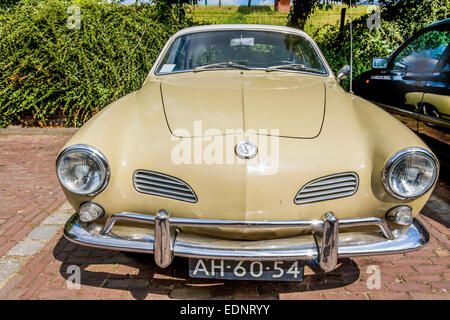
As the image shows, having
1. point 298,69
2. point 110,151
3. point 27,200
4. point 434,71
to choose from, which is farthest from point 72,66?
point 434,71

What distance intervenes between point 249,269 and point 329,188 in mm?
639

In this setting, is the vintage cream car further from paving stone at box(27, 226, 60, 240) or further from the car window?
the car window

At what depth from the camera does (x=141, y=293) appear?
2.44m

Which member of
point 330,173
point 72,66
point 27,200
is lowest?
point 27,200

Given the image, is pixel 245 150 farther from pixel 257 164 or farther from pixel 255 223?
pixel 255 223

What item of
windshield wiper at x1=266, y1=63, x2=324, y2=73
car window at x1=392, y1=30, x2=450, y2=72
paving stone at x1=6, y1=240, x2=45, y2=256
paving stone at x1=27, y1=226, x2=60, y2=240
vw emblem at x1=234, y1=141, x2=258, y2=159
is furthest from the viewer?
car window at x1=392, y1=30, x2=450, y2=72

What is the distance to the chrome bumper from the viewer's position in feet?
6.44

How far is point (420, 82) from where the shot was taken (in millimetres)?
3754

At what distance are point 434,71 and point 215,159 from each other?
108 inches

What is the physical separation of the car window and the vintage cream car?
6.41 feet

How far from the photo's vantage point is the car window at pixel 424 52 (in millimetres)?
3854

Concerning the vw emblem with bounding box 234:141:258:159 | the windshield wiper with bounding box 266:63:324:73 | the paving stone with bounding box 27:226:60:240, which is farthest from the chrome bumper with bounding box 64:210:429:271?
the windshield wiper with bounding box 266:63:324:73

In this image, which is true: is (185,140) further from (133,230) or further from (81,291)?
(81,291)

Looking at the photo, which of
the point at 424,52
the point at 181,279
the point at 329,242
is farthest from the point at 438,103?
the point at 181,279
